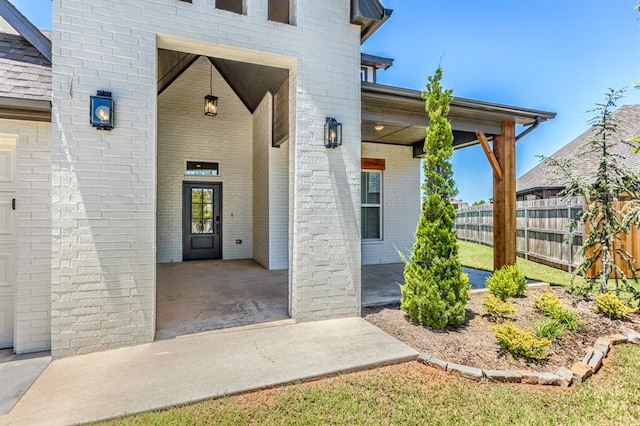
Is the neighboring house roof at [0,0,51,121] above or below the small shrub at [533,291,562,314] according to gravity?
above

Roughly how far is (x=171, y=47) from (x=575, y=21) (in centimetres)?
1062

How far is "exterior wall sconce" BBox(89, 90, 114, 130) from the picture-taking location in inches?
119

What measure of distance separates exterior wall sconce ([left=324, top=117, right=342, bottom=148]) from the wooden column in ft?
11.8

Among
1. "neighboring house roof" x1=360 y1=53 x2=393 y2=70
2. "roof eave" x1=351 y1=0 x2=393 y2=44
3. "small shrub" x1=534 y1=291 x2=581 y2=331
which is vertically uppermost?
"neighboring house roof" x1=360 y1=53 x2=393 y2=70

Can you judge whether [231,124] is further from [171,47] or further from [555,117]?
[555,117]

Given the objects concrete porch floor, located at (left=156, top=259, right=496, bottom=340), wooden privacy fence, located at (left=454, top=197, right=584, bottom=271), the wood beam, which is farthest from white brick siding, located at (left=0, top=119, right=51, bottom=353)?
wooden privacy fence, located at (left=454, top=197, right=584, bottom=271)

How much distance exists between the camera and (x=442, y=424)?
2.13 meters

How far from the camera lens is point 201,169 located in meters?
8.62

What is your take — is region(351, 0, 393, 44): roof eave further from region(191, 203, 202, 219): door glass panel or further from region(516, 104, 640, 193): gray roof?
region(516, 104, 640, 193): gray roof

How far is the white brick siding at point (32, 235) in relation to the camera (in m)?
3.10

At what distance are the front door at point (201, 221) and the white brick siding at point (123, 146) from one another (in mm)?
5504

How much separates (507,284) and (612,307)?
1.22 metres

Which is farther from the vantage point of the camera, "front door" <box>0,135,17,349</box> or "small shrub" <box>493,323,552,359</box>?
"front door" <box>0,135,17,349</box>

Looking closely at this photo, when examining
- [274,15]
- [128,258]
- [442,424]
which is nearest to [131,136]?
[128,258]
